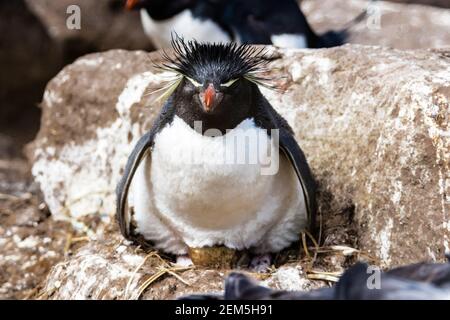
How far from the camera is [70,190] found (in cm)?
518

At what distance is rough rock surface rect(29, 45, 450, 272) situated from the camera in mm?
3904

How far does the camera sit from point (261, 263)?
4.20 meters

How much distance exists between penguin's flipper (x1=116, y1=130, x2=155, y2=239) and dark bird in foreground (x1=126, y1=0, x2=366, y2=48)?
3.07 m

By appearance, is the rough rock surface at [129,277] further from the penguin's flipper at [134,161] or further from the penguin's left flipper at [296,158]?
the penguin's left flipper at [296,158]

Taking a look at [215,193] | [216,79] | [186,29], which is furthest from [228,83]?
[186,29]

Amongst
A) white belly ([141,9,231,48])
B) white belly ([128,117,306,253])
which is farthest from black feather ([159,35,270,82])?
white belly ([141,9,231,48])

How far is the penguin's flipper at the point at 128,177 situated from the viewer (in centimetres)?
403

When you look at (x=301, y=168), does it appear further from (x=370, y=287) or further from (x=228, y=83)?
(x=370, y=287)

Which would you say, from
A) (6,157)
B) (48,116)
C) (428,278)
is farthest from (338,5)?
(428,278)

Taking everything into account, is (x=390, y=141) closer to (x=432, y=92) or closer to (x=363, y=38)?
(x=432, y=92)

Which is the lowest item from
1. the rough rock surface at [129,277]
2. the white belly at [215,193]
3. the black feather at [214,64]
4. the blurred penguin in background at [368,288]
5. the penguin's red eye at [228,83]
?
the rough rock surface at [129,277]

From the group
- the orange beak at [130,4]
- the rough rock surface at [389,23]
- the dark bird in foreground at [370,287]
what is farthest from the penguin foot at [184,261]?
the rough rock surface at [389,23]

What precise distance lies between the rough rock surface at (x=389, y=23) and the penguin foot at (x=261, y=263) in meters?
3.37
